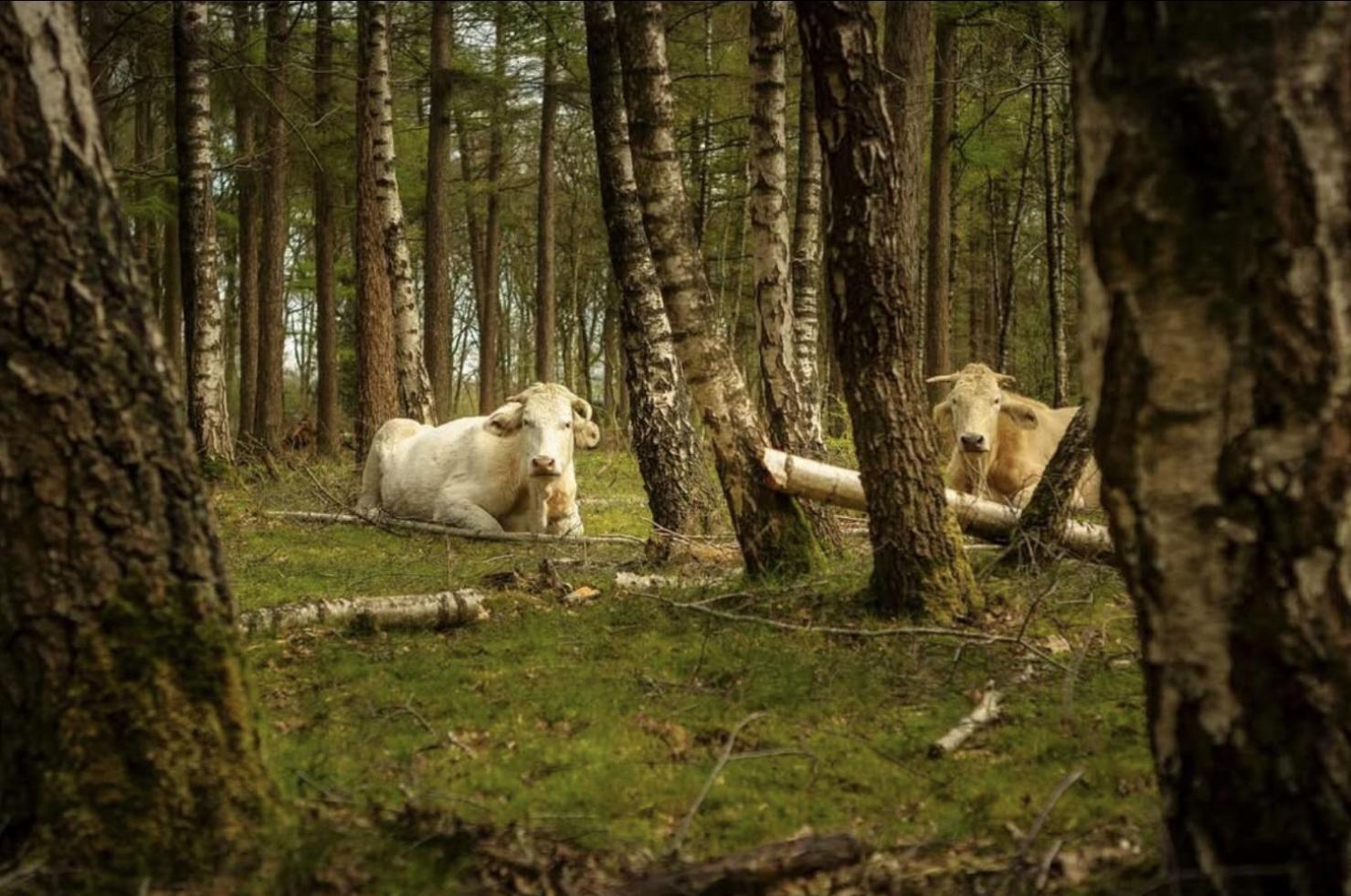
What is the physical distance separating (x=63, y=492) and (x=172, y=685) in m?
0.57

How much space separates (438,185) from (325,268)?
2.42 meters

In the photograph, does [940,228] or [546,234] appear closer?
[940,228]

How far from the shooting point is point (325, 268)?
2241cm

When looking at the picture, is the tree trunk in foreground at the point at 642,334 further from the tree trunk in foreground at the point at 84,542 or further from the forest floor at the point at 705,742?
the tree trunk in foreground at the point at 84,542

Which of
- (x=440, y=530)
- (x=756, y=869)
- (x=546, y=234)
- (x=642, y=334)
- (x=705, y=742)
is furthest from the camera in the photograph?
(x=546, y=234)

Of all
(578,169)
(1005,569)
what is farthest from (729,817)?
(578,169)

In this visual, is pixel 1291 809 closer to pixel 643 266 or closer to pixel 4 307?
pixel 4 307

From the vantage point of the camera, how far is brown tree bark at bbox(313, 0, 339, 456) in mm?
21828

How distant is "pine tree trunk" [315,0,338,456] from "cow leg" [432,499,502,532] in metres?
9.77

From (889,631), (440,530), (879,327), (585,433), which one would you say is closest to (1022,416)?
(585,433)

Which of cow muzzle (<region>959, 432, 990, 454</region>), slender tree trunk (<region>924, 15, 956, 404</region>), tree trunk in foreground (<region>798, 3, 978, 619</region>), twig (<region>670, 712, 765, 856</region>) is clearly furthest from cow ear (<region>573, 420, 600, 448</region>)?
twig (<region>670, 712, 765, 856</region>)

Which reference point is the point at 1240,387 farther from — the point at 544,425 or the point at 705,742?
the point at 544,425

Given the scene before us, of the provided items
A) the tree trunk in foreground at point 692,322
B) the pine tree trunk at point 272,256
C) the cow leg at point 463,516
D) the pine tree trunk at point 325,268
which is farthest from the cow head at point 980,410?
the pine tree trunk at point 325,268

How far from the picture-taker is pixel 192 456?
3.62 m
